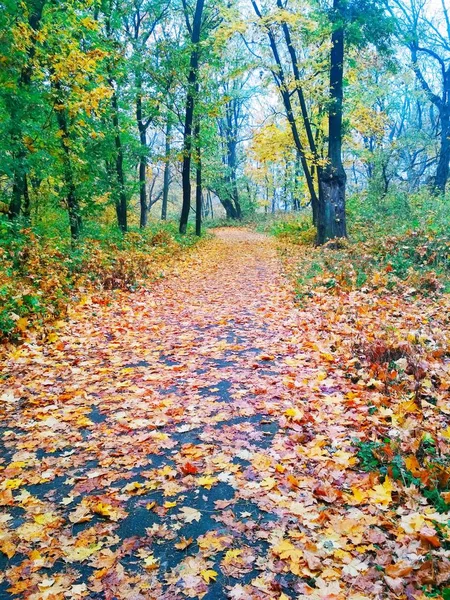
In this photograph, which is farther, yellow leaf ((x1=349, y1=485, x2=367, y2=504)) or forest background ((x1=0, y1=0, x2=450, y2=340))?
forest background ((x1=0, y1=0, x2=450, y2=340))

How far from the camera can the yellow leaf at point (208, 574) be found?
2.46m

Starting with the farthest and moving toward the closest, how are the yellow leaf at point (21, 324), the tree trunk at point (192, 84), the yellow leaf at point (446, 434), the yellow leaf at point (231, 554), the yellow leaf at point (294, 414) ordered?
1. the tree trunk at point (192, 84)
2. the yellow leaf at point (21, 324)
3. the yellow leaf at point (294, 414)
4. the yellow leaf at point (446, 434)
5. the yellow leaf at point (231, 554)

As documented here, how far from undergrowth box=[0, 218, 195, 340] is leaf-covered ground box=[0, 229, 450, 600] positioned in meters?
0.75

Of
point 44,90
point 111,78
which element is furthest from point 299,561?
point 111,78

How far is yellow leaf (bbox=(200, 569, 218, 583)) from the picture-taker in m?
2.46

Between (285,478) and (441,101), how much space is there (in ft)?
75.0

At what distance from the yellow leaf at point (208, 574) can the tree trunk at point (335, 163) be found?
12.3m

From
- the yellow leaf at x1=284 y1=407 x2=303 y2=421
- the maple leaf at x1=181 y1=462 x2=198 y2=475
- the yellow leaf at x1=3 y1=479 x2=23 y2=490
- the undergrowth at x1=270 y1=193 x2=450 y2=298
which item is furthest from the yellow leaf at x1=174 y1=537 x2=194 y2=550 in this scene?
the undergrowth at x1=270 y1=193 x2=450 y2=298

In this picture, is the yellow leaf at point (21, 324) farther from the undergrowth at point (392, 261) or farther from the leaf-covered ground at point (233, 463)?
the undergrowth at point (392, 261)

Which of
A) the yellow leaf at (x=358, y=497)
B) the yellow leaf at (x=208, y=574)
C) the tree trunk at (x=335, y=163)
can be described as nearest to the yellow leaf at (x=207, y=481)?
the yellow leaf at (x=208, y=574)

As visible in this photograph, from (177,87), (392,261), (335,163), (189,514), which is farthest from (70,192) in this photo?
(189,514)

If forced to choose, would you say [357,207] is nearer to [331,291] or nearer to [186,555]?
[331,291]

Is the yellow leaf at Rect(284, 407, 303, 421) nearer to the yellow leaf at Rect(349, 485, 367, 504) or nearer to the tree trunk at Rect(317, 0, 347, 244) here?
the yellow leaf at Rect(349, 485, 367, 504)

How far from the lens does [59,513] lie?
9.96 feet
